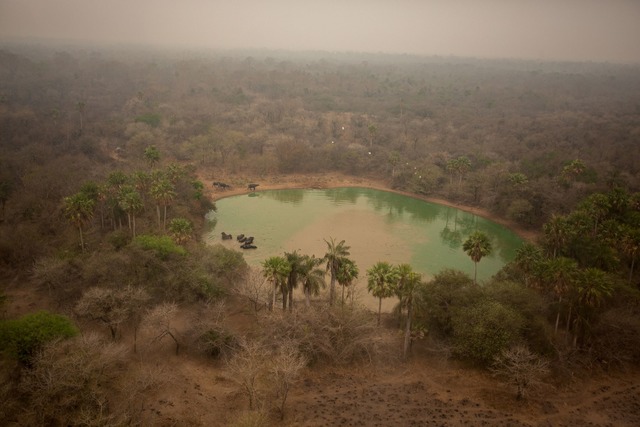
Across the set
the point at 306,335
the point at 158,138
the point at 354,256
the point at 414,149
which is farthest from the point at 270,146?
the point at 306,335

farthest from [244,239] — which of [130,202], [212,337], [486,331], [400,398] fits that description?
[486,331]

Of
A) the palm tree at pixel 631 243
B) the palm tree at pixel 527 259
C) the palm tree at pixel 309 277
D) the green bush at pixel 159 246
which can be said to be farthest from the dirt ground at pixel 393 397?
the palm tree at pixel 631 243

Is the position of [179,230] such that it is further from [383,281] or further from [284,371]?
[284,371]

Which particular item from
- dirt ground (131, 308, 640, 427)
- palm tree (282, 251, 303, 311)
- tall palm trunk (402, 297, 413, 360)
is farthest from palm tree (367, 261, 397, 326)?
palm tree (282, 251, 303, 311)

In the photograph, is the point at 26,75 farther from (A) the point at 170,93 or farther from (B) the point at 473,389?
(B) the point at 473,389

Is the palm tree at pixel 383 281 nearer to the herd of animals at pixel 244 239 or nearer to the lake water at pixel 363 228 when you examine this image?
the lake water at pixel 363 228

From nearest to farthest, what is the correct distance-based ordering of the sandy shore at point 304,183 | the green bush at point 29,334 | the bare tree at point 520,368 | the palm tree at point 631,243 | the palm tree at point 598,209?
1. the green bush at point 29,334
2. the bare tree at point 520,368
3. the palm tree at point 631,243
4. the palm tree at point 598,209
5. the sandy shore at point 304,183

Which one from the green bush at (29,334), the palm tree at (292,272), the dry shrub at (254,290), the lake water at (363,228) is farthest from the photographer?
the lake water at (363,228)
